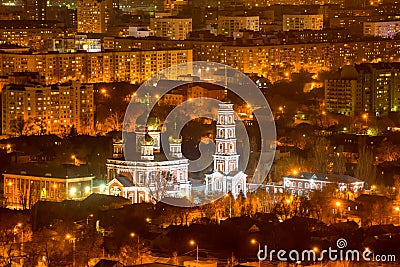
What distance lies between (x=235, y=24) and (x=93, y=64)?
23.7 feet

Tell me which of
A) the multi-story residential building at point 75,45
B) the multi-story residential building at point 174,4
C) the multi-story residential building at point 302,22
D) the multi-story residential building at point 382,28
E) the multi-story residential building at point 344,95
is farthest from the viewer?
the multi-story residential building at point 174,4

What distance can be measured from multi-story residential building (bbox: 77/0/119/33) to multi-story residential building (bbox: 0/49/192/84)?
569cm

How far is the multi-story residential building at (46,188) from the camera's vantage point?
15641 mm

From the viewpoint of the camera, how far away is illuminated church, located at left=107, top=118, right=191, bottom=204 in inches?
617

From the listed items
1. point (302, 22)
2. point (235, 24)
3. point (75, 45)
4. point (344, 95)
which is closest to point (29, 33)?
point (75, 45)

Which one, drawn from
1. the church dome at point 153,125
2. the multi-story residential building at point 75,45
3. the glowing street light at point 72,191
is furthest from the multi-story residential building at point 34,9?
the glowing street light at point 72,191

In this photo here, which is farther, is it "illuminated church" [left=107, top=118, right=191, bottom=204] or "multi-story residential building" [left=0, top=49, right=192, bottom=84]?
"multi-story residential building" [left=0, top=49, right=192, bottom=84]

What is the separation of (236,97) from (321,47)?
249 inches

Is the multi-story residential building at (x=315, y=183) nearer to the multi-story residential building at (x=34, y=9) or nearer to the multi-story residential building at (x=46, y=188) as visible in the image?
the multi-story residential building at (x=46, y=188)

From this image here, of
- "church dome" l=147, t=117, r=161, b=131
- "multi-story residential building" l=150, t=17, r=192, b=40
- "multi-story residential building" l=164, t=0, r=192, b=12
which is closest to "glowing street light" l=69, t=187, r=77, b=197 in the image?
"church dome" l=147, t=117, r=161, b=131

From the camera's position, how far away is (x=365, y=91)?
24.1 meters

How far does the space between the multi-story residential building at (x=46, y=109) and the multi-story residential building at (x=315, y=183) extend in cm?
562

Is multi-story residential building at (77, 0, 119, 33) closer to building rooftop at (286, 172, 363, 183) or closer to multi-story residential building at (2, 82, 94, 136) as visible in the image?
multi-story residential building at (2, 82, 94, 136)

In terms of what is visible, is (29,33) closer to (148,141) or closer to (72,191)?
(148,141)
